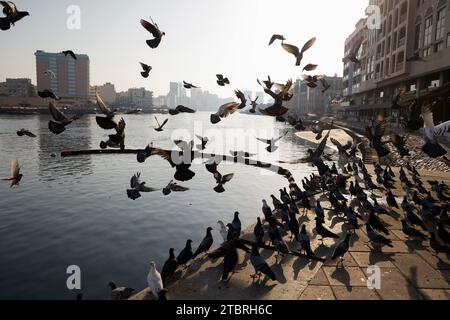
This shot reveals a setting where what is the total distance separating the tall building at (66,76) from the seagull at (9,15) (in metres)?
191

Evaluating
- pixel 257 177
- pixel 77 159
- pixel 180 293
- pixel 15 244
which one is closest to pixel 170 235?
pixel 15 244

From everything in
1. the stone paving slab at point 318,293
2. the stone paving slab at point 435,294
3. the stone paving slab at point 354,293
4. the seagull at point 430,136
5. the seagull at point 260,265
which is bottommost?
the stone paving slab at point 318,293

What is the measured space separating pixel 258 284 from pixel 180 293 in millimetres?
1743

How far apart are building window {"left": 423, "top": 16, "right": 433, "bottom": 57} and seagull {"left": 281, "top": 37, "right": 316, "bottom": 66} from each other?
148ft

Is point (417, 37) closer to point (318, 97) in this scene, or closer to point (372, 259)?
point (372, 259)

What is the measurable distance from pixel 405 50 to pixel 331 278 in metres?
53.7

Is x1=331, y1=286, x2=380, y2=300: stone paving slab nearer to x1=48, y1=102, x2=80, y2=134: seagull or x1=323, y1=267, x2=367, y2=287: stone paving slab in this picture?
x1=323, y1=267, x2=367, y2=287: stone paving slab

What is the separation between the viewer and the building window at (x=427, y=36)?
44.0 meters

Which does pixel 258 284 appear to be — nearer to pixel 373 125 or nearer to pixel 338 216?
pixel 373 125

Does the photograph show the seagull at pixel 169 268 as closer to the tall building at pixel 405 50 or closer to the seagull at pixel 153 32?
the seagull at pixel 153 32

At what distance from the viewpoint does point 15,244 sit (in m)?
13.5

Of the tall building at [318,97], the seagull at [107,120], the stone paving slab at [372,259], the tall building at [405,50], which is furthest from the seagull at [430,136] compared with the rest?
the tall building at [318,97]

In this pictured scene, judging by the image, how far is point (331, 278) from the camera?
755cm
